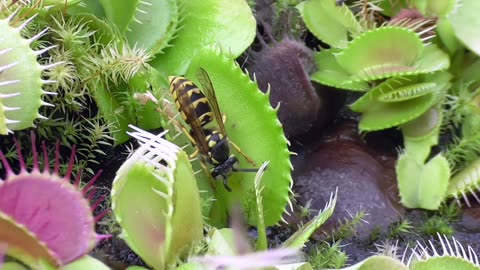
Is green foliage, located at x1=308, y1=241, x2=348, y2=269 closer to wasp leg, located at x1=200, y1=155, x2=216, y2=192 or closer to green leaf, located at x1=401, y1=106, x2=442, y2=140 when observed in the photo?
wasp leg, located at x1=200, y1=155, x2=216, y2=192

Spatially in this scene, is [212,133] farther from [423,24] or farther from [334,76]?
[423,24]

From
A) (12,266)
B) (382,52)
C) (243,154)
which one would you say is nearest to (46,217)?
(12,266)

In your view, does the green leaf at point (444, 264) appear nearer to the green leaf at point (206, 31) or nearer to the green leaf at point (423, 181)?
the green leaf at point (423, 181)

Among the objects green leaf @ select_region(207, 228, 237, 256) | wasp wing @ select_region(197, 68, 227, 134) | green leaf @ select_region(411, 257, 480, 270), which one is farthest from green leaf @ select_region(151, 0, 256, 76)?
green leaf @ select_region(411, 257, 480, 270)

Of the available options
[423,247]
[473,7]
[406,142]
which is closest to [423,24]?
[473,7]

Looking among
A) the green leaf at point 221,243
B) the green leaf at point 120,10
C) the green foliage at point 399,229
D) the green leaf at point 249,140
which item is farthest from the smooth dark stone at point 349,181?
the green leaf at point 120,10
